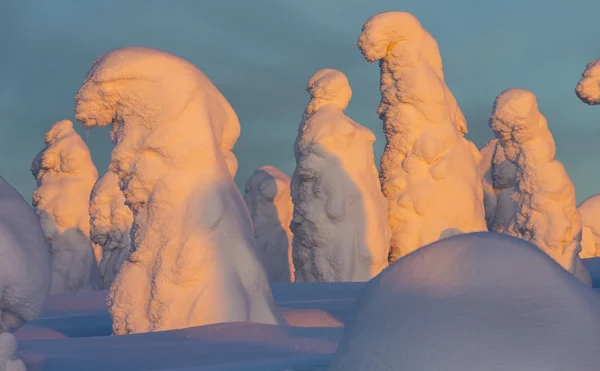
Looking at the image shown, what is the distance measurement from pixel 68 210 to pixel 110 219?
1.24 meters

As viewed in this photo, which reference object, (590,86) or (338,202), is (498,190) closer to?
(338,202)

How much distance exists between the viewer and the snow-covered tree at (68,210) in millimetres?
15125

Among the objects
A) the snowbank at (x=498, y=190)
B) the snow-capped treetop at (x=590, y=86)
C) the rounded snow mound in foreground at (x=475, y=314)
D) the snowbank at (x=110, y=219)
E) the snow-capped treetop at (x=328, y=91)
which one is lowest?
the rounded snow mound in foreground at (x=475, y=314)

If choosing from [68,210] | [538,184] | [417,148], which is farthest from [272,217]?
[538,184]

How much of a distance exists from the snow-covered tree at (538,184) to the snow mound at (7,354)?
7.92 m

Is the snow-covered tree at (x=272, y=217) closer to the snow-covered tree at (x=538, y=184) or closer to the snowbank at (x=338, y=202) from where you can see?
the snowbank at (x=338, y=202)

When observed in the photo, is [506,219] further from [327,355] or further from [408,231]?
[327,355]

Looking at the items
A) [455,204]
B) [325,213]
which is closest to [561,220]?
[455,204]

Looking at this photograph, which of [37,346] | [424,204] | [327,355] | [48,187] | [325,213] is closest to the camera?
[327,355]

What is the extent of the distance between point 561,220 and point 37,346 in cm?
734

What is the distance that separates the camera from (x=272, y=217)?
1612 centimetres

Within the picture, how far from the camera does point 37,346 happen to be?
5.63m

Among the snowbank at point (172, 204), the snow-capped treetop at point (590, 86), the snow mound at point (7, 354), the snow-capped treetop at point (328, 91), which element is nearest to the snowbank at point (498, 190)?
the snow-capped treetop at point (328, 91)

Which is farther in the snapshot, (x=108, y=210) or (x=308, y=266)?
(x=108, y=210)
